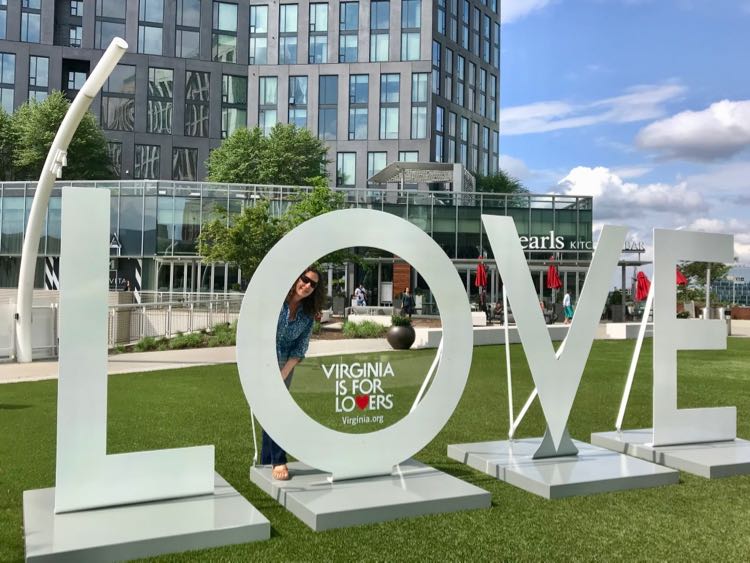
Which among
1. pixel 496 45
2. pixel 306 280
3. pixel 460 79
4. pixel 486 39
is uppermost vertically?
pixel 496 45

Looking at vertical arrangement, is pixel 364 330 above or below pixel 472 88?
below

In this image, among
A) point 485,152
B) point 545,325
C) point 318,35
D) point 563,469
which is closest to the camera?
point 563,469

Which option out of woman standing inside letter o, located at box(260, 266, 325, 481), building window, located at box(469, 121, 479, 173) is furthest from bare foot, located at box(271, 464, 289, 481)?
building window, located at box(469, 121, 479, 173)

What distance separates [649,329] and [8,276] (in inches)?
1330

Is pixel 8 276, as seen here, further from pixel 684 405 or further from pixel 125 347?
pixel 684 405

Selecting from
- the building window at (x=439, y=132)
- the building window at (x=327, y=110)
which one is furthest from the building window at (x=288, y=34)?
the building window at (x=439, y=132)

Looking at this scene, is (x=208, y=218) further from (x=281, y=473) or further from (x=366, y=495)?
(x=366, y=495)

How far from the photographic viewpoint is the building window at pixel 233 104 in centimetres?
5838

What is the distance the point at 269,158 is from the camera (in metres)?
50.0

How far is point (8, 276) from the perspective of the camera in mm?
38656

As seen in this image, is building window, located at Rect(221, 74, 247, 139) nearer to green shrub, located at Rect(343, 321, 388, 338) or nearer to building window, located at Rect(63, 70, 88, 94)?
building window, located at Rect(63, 70, 88, 94)

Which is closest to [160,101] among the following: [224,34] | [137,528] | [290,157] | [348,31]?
[224,34]

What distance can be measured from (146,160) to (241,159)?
11820 millimetres

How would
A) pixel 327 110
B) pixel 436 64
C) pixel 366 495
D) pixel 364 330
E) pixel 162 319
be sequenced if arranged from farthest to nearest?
1. pixel 436 64
2. pixel 327 110
3. pixel 364 330
4. pixel 162 319
5. pixel 366 495
